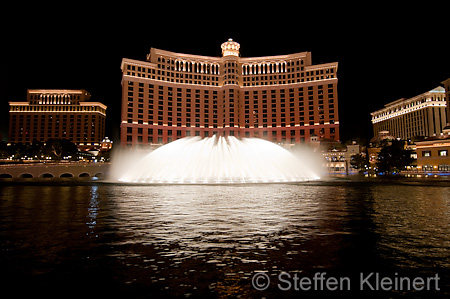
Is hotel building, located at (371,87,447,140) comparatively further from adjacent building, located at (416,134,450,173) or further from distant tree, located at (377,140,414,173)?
distant tree, located at (377,140,414,173)

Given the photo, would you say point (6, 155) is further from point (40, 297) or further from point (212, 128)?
point (40, 297)

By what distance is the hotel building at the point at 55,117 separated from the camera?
17450 centimetres

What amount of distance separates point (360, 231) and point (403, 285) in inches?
165

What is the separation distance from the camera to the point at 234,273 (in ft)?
18.6

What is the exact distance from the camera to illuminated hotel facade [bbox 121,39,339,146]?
128500 mm

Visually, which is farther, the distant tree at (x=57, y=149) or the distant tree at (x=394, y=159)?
the distant tree at (x=57, y=149)

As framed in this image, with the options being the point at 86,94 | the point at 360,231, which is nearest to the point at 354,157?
the point at 360,231

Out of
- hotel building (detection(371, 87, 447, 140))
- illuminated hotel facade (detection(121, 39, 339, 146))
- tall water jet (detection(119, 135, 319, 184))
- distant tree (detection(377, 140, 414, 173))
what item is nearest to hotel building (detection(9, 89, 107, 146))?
illuminated hotel facade (detection(121, 39, 339, 146))

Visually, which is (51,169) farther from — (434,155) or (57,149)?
(434,155)

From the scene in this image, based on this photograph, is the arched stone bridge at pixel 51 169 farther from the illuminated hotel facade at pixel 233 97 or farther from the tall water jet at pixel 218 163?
the illuminated hotel facade at pixel 233 97

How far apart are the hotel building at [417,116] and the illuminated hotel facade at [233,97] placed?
41.6 meters

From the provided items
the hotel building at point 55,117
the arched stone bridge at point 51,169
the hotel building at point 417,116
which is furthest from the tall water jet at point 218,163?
the hotel building at point 55,117

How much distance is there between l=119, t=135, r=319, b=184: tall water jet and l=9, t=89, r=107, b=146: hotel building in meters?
161

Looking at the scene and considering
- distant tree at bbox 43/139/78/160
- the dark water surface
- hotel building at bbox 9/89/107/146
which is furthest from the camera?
hotel building at bbox 9/89/107/146
